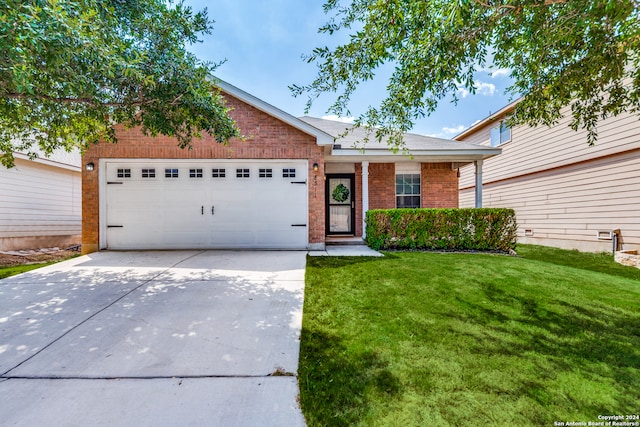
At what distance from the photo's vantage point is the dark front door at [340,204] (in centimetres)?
975

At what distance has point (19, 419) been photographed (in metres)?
1.71

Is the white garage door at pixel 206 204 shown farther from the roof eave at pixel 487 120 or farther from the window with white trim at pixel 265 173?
the roof eave at pixel 487 120

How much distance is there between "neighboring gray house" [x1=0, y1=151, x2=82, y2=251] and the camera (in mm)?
8445

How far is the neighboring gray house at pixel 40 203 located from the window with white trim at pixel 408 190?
39.9ft

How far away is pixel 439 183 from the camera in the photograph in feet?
32.7

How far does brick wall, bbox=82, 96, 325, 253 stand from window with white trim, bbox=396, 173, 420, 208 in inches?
154

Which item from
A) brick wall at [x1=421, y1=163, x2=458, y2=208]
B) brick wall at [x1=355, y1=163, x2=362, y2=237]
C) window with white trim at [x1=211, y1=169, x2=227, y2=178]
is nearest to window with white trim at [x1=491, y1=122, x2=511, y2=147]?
brick wall at [x1=421, y1=163, x2=458, y2=208]

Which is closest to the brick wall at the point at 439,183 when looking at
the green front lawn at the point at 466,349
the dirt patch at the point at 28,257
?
the green front lawn at the point at 466,349

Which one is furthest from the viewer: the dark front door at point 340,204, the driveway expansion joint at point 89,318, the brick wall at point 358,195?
the dark front door at point 340,204

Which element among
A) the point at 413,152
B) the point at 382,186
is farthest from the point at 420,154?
the point at 382,186

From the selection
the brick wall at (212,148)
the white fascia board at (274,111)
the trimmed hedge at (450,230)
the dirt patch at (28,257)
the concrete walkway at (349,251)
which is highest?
the white fascia board at (274,111)

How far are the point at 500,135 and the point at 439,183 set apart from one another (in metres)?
4.59

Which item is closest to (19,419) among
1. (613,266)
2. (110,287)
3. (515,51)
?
(110,287)

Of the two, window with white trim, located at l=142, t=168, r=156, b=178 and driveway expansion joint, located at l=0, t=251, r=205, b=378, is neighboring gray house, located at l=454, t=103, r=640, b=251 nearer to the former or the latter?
driveway expansion joint, located at l=0, t=251, r=205, b=378
